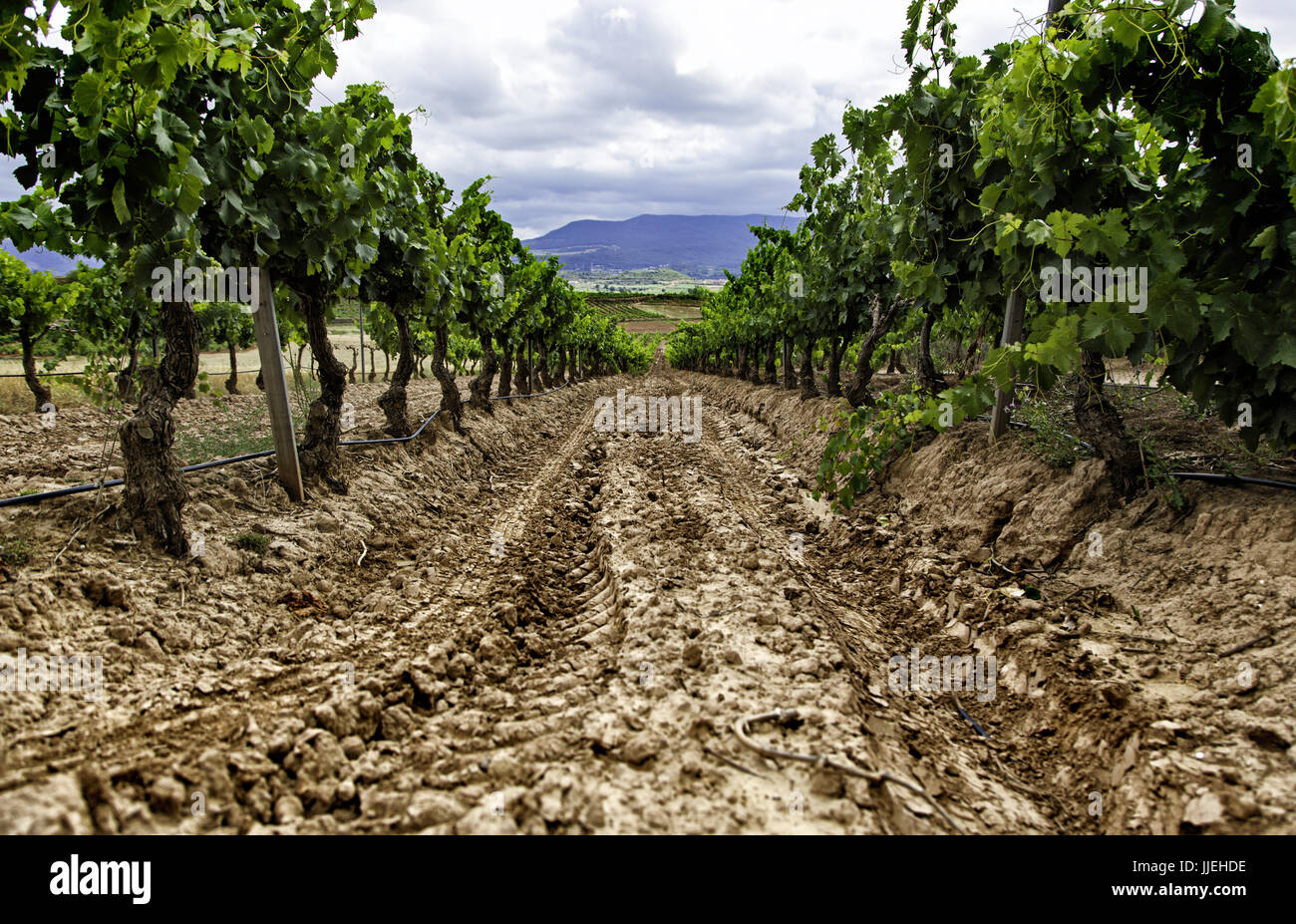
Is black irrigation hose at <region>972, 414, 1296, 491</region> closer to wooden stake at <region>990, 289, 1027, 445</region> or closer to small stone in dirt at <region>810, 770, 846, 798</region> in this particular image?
wooden stake at <region>990, 289, 1027, 445</region>

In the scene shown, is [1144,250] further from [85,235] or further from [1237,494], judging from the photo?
[85,235]

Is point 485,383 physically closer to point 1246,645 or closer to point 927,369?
point 927,369

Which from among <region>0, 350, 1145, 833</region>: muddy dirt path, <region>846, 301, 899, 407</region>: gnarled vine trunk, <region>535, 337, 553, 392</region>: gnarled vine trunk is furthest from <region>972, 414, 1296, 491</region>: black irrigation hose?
<region>535, 337, 553, 392</region>: gnarled vine trunk

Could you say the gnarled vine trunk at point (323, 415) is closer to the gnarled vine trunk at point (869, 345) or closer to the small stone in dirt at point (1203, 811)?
the small stone in dirt at point (1203, 811)

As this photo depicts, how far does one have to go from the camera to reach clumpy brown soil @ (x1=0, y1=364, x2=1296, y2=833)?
2.28m

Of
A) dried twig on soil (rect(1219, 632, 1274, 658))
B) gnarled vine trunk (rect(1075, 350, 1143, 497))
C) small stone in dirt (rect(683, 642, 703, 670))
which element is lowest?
→ small stone in dirt (rect(683, 642, 703, 670))

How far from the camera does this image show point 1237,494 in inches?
161

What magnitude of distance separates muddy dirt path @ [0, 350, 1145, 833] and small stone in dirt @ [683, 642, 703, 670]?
0.02m

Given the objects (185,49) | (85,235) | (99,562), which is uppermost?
(185,49)

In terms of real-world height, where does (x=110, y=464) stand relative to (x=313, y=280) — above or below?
below

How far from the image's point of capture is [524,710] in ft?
9.82

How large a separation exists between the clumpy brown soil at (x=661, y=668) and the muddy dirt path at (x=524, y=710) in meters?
0.02
